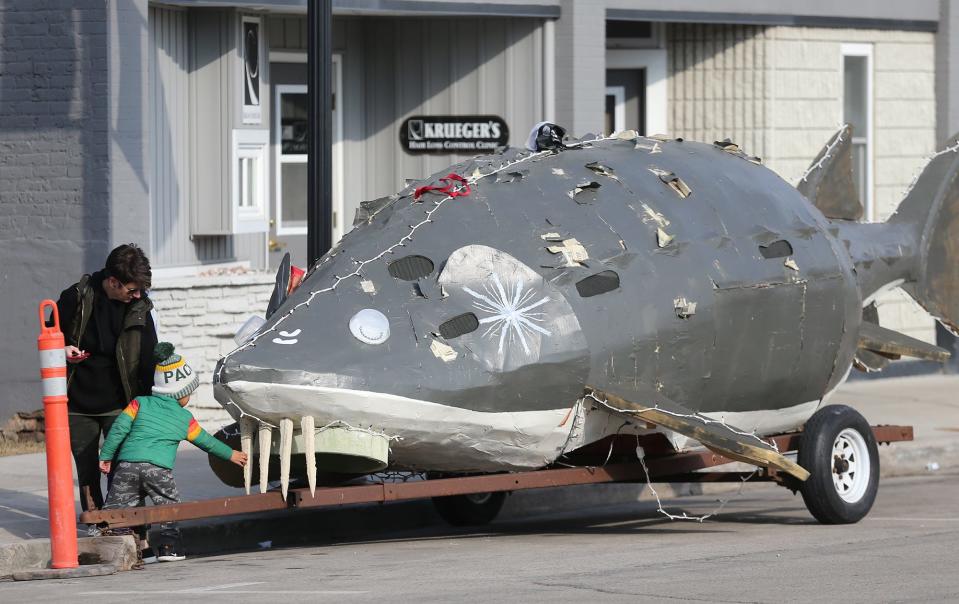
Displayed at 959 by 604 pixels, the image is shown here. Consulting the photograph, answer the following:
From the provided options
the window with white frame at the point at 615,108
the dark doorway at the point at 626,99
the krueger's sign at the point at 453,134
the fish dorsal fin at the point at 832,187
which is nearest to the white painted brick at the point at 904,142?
the dark doorway at the point at 626,99

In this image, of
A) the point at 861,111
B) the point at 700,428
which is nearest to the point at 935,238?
the point at 700,428

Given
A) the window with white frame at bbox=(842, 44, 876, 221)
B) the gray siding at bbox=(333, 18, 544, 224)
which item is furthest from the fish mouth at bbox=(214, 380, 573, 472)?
the window with white frame at bbox=(842, 44, 876, 221)

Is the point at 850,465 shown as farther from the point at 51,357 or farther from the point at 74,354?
the point at 51,357

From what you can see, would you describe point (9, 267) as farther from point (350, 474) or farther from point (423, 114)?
point (350, 474)

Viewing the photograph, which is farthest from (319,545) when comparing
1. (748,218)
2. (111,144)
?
(111,144)

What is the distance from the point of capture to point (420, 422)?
373 inches

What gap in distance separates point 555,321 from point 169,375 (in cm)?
213

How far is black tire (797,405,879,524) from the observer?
36.9 ft

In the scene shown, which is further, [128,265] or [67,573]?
[128,265]

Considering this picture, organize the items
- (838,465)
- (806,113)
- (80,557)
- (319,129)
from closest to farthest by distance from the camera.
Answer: (80,557), (838,465), (319,129), (806,113)

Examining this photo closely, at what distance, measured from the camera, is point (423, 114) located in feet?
56.5

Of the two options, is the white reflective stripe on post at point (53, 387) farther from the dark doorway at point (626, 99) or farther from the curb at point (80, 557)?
the dark doorway at point (626, 99)

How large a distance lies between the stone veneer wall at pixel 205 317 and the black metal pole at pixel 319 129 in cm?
329

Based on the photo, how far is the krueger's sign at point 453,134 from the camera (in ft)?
55.7
